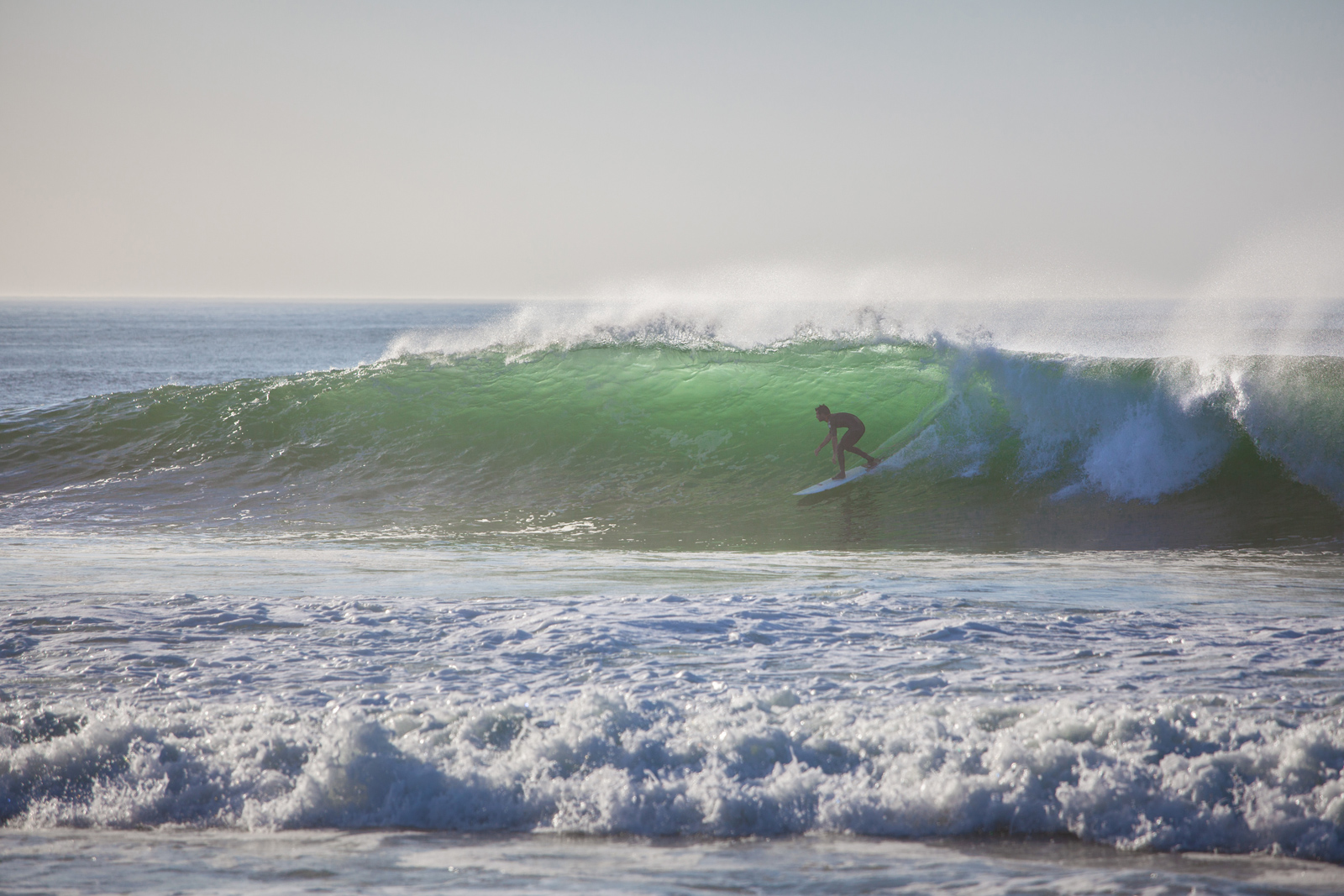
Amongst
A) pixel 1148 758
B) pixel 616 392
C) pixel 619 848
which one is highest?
pixel 616 392

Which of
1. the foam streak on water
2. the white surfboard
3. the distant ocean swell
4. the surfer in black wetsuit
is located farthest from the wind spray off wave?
the distant ocean swell

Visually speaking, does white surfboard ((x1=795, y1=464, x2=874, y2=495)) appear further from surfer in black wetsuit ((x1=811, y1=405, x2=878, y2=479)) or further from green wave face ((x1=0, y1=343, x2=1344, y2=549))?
green wave face ((x1=0, y1=343, x2=1344, y2=549))

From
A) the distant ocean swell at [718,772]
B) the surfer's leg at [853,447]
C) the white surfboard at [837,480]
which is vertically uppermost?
the surfer's leg at [853,447]

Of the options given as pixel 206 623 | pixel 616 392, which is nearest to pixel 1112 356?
pixel 616 392

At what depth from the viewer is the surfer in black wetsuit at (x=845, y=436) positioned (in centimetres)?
999

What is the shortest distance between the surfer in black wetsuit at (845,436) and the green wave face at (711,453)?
0.28 m

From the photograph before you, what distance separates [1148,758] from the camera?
3.15 m

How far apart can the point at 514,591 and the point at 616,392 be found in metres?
7.42

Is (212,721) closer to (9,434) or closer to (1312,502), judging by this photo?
(1312,502)

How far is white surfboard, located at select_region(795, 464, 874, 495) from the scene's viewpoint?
31.6 feet

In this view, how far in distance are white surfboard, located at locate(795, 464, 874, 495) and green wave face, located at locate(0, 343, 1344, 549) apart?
0.55ft

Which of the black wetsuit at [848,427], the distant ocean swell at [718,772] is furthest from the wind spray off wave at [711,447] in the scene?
the distant ocean swell at [718,772]

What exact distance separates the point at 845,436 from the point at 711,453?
66.9 inches

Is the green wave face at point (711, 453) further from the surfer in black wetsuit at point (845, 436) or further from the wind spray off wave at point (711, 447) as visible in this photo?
the surfer in black wetsuit at point (845, 436)
